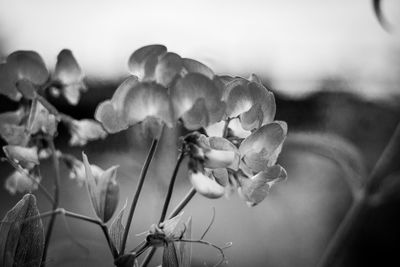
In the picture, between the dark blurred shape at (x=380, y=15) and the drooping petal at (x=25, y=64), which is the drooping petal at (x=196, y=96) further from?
the dark blurred shape at (x=380, y=15)

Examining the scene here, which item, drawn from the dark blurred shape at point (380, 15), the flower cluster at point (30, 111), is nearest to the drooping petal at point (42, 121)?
the flower cluster at point (30, 111)

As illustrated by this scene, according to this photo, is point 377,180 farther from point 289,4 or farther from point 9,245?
point 289,4

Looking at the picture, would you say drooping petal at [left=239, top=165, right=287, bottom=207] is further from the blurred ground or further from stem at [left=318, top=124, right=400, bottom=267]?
the blurred ground

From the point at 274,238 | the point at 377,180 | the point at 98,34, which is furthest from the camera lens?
the point at 274,238

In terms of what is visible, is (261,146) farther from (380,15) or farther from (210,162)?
(380,15)

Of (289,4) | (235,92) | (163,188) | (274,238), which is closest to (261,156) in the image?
(235,92)

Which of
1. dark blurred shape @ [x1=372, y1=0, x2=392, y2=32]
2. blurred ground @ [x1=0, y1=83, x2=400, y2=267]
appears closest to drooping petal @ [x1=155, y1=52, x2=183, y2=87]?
dark blurred shape @ [x1=372, y1=0, x2=392, y2=32]
